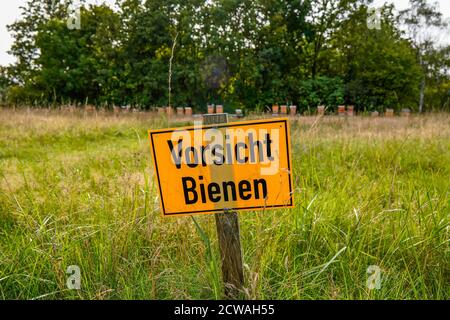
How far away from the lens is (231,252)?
135cm

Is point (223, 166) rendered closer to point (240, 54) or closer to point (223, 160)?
point (223, 160)

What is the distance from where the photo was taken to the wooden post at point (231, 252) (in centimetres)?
133

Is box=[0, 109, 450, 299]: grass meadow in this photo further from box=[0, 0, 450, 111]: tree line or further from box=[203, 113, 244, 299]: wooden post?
box=[0, 0, 450, 111]: tree line

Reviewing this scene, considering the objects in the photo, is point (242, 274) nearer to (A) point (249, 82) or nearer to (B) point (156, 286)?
(B) point (156, 286)

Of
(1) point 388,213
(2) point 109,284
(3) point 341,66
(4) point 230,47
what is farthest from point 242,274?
(3) point 341,66

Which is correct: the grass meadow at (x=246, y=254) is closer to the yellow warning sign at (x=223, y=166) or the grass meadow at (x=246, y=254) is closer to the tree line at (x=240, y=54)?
the yellow warning sign at (x=223, y=166)

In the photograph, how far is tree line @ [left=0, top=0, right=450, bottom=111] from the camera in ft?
69.1

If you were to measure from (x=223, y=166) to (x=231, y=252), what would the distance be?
363 mm

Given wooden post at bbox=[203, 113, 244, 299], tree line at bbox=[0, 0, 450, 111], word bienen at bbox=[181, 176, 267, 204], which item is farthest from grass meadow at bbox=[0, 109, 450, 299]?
tree line at bbox=[0, 0, 450, 111]

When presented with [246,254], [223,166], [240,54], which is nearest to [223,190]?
[223,166]

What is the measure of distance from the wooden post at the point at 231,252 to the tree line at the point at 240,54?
19.1 metres

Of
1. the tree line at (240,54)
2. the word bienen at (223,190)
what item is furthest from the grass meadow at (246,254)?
the tree line at (240,54)

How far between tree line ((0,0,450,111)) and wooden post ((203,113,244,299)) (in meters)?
19.1
